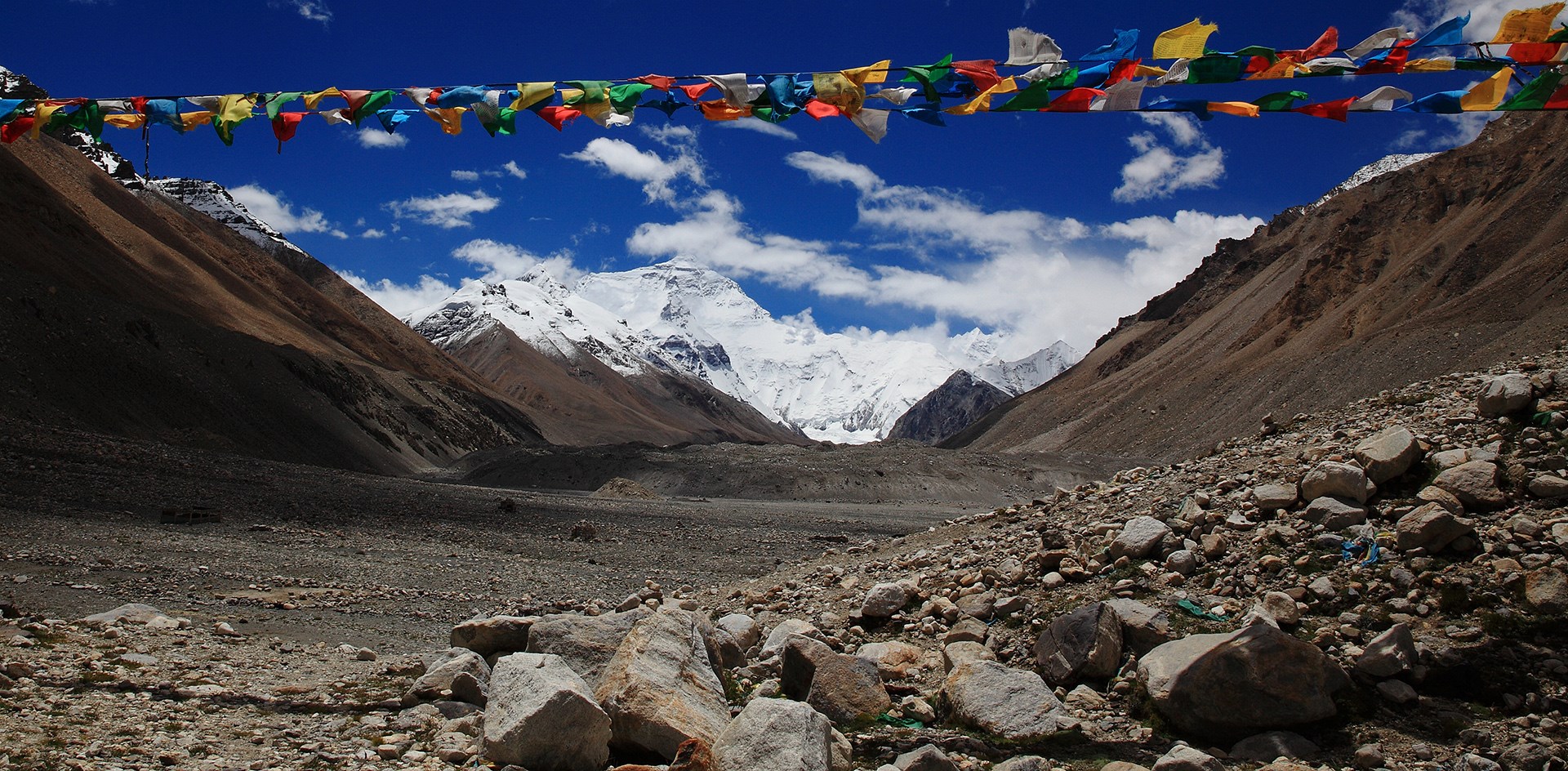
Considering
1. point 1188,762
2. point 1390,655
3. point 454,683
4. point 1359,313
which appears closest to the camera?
point 1188,762

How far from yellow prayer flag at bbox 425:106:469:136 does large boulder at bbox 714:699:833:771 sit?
7.95 m

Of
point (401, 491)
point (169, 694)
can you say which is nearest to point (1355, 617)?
point (169, 694)

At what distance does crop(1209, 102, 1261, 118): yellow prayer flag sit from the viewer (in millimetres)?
→ 9070

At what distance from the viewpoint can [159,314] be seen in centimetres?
5669

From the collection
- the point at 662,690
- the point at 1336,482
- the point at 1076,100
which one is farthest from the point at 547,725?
the point at 1076,100

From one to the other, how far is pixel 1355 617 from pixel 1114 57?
556cm

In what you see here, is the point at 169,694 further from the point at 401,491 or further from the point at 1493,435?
the point at 401,491

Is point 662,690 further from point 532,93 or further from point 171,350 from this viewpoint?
point 171,350

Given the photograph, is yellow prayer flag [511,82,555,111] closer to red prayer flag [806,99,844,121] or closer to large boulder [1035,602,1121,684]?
red prayer flag [806,99,844,121]

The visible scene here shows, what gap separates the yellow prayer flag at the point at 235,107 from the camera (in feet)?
36.5

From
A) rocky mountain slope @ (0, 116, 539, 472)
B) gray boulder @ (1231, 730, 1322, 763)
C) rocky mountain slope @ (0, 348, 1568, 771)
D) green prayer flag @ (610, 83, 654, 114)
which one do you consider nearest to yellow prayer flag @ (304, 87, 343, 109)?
green prayer flag @ (610, 83, 654, 114)

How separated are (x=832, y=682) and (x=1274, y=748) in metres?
3.12

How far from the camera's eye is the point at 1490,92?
8609mm

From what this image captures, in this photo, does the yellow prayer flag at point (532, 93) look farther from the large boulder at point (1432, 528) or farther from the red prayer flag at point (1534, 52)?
the red prayer flag at point (1534, 52)
